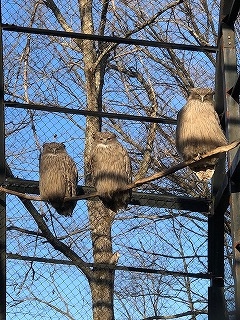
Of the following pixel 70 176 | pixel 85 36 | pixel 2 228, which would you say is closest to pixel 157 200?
pixel 70 176

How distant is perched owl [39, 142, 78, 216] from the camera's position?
6.02 m

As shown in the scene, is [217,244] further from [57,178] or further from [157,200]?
[57,178]

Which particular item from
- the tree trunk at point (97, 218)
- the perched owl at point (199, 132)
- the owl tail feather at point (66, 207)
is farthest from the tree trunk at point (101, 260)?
the perched owl at point (199, 132)

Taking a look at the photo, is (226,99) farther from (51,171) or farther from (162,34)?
(162,34)

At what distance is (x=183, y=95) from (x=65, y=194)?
4.62m

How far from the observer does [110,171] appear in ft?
19.7

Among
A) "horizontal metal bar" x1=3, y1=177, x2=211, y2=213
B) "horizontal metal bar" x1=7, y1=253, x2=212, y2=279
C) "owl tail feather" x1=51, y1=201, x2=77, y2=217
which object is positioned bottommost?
Answer: "horizontal metal bar" x1=7, y1=253, x2=212, y2=279

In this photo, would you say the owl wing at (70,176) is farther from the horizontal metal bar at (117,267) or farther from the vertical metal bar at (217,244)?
the vertical metal bar at (217,244)

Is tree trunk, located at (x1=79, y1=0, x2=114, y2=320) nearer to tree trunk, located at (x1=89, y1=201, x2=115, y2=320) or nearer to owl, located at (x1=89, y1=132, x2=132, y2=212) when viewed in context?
tree trunk, located at (x1=89, y1=201, x2=115, y2=320)

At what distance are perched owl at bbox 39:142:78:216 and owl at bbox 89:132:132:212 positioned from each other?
0.61 ft

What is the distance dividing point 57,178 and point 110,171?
1.38 feet

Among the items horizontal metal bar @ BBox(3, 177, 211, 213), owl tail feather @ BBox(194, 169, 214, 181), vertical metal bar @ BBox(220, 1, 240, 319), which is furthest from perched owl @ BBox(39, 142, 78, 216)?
vertical metal bar @ BBox(220, 1, 240, 319)

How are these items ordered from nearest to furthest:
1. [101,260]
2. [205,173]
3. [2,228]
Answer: [205,173]
[2,228]
[101,260]

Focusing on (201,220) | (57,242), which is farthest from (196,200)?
(201,220)
